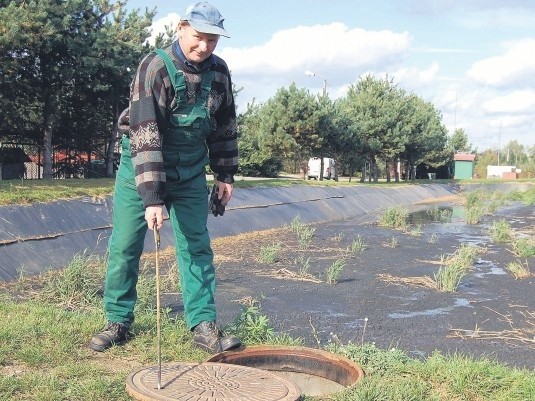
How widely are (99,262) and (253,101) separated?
20.6 metres

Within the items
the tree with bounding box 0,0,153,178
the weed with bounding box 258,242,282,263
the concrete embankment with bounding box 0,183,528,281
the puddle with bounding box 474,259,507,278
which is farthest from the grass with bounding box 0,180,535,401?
the tree with bounding box 0,0,153,178

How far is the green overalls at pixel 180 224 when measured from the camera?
13.6ft

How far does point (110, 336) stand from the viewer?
4.16m

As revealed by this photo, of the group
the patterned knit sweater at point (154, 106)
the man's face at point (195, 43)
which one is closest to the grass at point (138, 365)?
the patterned knit sweater at point (154, 106)

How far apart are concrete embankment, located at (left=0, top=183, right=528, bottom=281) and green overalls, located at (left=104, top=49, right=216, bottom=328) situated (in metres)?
3.17

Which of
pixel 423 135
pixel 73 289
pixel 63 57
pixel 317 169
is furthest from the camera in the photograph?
pixel 317 169

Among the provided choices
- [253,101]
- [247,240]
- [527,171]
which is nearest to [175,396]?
[247,240]

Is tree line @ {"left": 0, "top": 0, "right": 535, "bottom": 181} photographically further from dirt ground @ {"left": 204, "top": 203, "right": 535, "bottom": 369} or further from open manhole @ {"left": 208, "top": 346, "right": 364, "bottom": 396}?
open manhole @ {"left": 208, "top": 346, "right": 364, "bottom": 396}

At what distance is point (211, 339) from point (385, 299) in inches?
134

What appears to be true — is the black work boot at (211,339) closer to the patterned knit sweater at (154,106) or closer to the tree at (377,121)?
the patterned knit sweater at (154,106)

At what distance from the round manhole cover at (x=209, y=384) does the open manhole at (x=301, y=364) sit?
0.36 m

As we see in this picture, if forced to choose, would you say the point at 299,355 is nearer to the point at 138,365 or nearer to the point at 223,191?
the point at 138,365

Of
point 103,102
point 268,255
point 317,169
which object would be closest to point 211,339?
point 268,255

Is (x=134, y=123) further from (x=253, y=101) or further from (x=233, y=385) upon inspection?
(x=253, y=101)
